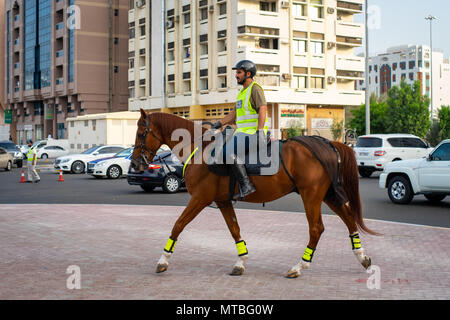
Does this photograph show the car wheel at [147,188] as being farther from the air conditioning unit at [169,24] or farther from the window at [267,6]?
the air conditioning unit at [169,24]

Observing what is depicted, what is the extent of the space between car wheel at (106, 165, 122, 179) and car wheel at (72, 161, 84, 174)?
15.7 ft

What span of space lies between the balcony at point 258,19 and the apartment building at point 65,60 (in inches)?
996

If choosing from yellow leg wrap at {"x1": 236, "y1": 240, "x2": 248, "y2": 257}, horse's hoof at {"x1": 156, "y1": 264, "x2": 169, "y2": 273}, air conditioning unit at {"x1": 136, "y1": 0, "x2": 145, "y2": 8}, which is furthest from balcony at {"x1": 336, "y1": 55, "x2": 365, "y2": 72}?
horse's hoof at {"x1": 156, "y1": 264, "x2": 169, "y2": 273}

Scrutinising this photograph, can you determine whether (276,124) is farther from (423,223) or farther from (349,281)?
(349,281)

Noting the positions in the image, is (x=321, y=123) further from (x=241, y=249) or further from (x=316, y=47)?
(x=241, y=249)

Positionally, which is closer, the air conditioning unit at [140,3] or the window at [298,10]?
the window at [298,10]

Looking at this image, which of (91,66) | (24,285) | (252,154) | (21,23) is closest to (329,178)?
(252,154)

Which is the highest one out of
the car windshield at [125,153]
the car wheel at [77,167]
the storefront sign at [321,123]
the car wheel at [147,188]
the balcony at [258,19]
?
the balcony at [258,19]

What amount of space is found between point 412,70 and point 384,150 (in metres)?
121

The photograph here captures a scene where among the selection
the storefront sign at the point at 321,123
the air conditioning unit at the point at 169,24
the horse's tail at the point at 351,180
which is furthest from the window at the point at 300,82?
the horse's tail at the point at 351,180

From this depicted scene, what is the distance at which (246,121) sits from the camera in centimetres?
667

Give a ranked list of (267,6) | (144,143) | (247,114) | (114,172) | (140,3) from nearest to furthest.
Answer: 1. (247,114)
2. (144,143)
3. (114,172)
4. (267,6)
5. (140,3)

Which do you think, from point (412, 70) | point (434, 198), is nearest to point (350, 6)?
point (434, 198)

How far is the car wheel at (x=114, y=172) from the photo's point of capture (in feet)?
83.5
